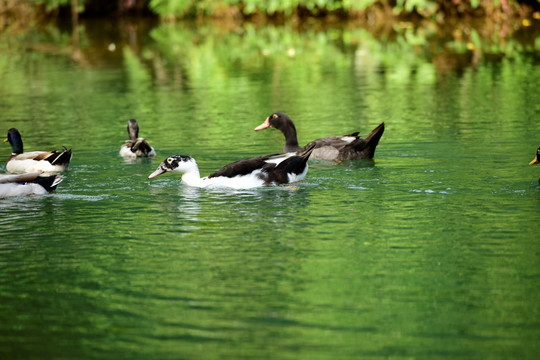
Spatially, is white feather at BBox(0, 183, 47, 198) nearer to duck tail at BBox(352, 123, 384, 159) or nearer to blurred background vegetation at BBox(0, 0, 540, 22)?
duck tail at BBox(352, 123, 384, 159)

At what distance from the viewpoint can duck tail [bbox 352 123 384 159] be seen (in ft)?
43.0

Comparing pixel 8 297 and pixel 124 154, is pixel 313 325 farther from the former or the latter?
pixel 124 154

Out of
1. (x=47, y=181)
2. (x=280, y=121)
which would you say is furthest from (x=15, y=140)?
(x=280, y=121)

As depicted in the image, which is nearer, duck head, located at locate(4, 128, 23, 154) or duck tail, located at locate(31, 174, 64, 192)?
duck tail, located at locate(31, 174, 64, 192)

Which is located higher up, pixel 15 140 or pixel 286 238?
pixel 15 140

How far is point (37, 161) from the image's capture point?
13227 mm

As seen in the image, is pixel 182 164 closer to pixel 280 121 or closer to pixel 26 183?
pixel 26 183

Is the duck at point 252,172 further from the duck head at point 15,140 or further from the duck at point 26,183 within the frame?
the duck head at point 15,140

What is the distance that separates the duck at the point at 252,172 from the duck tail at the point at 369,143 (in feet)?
4.95

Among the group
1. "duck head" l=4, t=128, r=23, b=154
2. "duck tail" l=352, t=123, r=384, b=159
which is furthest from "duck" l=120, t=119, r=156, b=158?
"duck tail" l=352, t=123, r=384, b=159

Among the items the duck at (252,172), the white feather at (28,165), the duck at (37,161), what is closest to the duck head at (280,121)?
the duck at (252,172)

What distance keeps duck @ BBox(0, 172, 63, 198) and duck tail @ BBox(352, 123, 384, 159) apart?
161 inches

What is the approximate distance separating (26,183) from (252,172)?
8.50 feet

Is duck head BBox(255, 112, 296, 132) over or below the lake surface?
over
